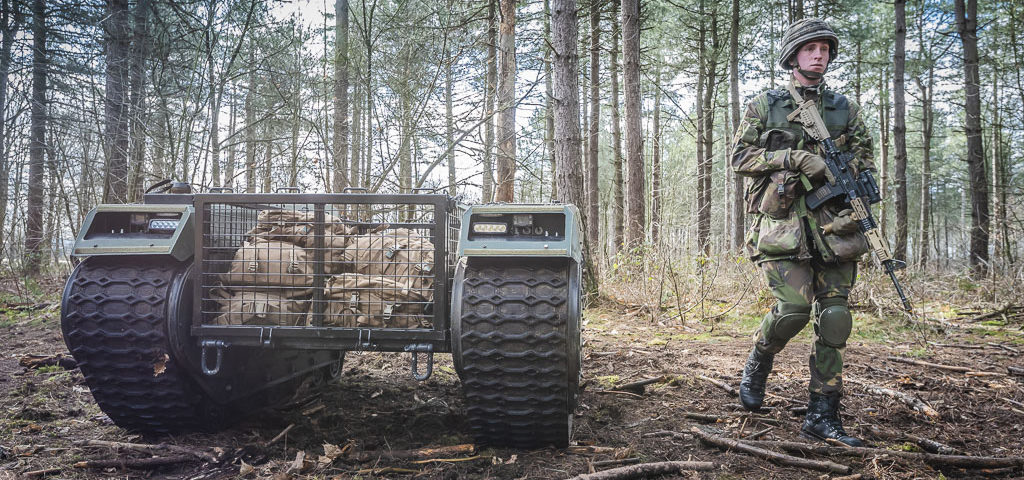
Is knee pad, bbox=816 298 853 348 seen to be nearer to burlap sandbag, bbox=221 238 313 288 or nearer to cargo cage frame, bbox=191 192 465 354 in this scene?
cargo cage frame, bbox=191 192 465 354

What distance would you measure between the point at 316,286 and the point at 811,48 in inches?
116

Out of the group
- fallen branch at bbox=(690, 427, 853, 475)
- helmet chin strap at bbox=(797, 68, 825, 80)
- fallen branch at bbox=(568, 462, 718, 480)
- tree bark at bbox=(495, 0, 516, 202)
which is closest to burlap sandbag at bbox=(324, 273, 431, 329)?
fallen branch at bbox=(568, 462, 718, 480)

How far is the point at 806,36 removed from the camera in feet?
10.7

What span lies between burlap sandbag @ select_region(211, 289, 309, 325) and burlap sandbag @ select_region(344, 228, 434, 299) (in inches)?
12.7

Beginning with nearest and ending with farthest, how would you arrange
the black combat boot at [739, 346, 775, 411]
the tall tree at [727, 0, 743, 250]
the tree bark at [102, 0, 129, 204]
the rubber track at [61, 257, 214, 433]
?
the rubber track at [61, 257, 214, 433]
the black combat boot at [739, 346, 775, 411]
the tree bark at [102, 0, 129, 204]
the tall tree at [727, 0, 743, 250]

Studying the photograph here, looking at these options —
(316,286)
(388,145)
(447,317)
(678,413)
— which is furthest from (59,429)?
(388,145)

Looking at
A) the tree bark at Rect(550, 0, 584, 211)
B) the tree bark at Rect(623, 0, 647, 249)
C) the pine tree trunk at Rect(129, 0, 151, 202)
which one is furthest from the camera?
the tree bark at Rect(623, 0, 647, 249)

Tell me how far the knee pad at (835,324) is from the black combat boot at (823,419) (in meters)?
0.28

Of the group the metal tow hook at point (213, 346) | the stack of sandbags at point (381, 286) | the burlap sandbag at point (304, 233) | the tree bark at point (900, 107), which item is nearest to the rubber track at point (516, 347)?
the stack of sandbags at point (381, 286)

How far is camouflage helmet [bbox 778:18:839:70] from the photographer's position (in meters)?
3.25

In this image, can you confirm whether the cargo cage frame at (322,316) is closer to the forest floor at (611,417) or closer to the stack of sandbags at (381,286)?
the stack of sandbags at (381,286)

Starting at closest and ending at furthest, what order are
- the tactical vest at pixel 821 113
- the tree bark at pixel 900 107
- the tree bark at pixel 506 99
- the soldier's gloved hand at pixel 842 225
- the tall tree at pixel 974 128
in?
the soldier's gloved hand at pixel 842 225 < the tactical vest at pixel 821 113 < the tree bark at pixel 506 99 < the tree bark at pixel 900 107 < the tall tree at pixel 974 128

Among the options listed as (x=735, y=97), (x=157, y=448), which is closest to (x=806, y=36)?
(x=157, y=448)

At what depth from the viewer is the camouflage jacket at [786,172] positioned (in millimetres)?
3141
